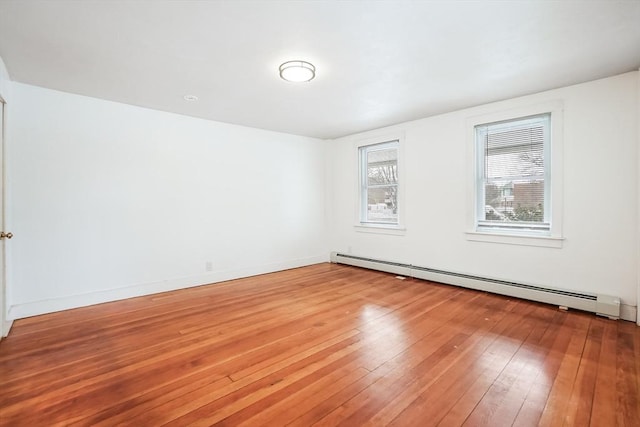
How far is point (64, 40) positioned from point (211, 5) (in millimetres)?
1395

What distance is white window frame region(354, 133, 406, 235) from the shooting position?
5180 mm

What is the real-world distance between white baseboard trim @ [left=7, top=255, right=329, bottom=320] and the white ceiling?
95.4 inches

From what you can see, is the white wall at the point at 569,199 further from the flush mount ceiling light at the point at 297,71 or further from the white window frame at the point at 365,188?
the flush mount ceiling light at the point at 297,71

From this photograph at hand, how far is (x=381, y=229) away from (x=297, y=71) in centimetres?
337

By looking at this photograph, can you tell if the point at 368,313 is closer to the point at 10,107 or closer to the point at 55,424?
the point at 55,424

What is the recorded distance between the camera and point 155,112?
4.20 metres

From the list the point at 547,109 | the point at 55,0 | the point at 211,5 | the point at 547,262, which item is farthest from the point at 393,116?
the point at 55,0

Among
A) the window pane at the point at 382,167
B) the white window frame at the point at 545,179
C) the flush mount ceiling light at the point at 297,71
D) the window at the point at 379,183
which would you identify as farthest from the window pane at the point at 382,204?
the flush mount ceiling light at the point at 297,71

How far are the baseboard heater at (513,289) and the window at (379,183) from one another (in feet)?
2.72

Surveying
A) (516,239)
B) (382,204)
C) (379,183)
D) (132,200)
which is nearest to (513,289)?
(516,239)

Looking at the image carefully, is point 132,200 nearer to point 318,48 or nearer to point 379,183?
point 318,48

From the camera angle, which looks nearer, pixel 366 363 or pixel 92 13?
pixel 92 13

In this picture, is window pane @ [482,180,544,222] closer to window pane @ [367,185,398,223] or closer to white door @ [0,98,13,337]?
window pane @ [367,185,398,223]

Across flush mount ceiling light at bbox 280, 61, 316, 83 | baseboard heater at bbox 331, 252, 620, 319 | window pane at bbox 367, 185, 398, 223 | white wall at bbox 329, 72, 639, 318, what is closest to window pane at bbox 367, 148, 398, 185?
window pane at bbox 367, 185, 398, 223
